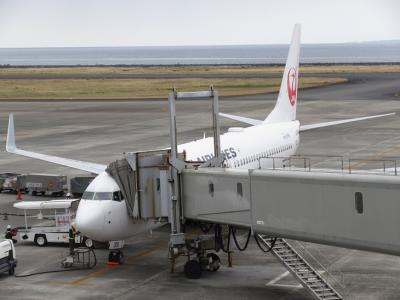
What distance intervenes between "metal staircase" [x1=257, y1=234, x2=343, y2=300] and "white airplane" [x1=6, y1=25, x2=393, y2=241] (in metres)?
6.17

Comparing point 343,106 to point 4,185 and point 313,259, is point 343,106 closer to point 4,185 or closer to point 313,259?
point 4,185

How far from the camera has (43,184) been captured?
53.8m

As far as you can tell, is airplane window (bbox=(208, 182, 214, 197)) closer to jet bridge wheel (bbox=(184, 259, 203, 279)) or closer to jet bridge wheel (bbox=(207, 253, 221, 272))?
jet bridge wheel (bbox=(184, 259, 203, 279))

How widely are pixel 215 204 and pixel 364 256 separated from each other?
28.7ft

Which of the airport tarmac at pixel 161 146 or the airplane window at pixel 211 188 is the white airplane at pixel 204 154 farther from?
the airplane window at pixel 211 188

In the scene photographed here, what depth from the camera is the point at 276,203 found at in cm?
2862

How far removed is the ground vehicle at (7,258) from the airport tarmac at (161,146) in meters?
0.44

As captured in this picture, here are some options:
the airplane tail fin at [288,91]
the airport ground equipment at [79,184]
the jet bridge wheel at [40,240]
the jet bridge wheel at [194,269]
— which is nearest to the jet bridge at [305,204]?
the jet bridge wheel at [194,269]

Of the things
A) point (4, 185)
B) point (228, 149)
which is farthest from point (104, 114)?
point (228, 149)

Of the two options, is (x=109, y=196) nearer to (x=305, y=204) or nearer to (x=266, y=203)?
(x=266, y=203)

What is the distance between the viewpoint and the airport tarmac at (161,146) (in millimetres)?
31952

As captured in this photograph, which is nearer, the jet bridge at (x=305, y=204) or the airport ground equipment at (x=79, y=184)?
the jet bridge at (x=305, y=204)

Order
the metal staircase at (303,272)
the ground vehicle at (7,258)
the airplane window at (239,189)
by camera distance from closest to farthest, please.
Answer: the metal staircase at (303,272)
the airplane window at (239,189)
the ground vehicle at (7,258)

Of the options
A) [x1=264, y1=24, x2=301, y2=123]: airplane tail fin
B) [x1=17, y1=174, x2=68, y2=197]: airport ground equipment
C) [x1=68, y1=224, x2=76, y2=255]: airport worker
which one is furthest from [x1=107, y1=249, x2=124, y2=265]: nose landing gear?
[x1=264, y1=24, x2=301, y2=123]: airplane tail fin
